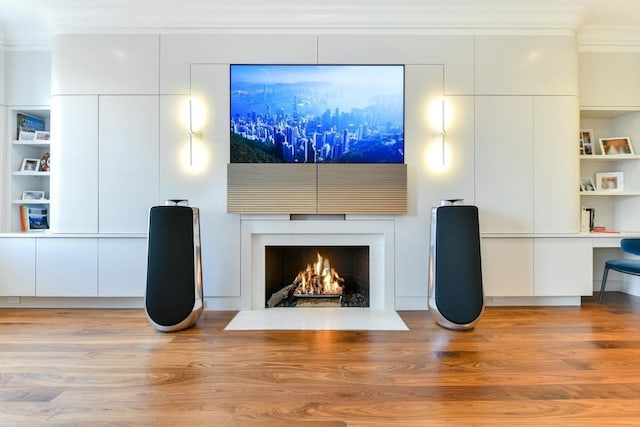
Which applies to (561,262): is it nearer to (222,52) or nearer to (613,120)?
(613,120)

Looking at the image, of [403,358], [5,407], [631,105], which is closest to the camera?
[5,407]

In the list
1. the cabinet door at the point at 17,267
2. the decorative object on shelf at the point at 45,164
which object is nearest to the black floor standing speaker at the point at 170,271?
the cabinet door at the point at 17,267

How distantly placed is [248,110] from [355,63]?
41.2 inches

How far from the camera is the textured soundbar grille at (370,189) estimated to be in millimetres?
3230

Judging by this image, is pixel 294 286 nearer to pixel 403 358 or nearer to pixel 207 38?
pixel 403 358

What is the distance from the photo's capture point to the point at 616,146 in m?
3.76

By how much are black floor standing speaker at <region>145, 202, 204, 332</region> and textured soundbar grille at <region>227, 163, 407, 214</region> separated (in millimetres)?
590

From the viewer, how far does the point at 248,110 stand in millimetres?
3281

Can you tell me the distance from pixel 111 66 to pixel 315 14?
1883 millimetres

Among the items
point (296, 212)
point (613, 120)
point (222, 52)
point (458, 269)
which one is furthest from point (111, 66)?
point (613, 120)

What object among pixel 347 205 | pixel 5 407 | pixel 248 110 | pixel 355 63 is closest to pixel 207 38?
pixel 248 110

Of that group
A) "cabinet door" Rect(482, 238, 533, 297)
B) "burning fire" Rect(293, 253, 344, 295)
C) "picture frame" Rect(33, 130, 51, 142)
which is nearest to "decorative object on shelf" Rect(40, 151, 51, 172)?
"picture frame" Rect(33, 130, 51, 142)

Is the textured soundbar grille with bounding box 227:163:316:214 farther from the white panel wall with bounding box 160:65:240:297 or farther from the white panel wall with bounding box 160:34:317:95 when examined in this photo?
the white panel wall with bounding box 160:34:317:95

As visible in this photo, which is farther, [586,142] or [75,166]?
[586,142]
